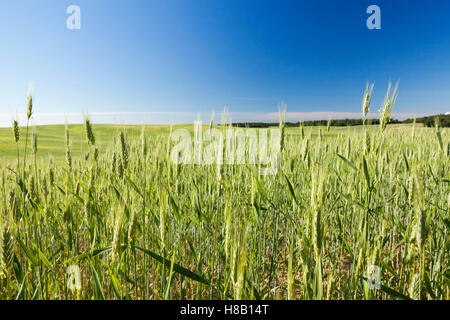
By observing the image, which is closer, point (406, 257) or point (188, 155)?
point (406, 257)

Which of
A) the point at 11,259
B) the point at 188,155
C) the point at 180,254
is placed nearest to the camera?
the point at 11,259

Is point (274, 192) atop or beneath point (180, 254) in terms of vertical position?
atop

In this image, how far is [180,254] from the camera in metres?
1.24

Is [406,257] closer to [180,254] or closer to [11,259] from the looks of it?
[180,254]

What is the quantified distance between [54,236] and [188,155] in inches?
35.1

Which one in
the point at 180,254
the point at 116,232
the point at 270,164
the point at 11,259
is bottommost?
the point at 180,254
